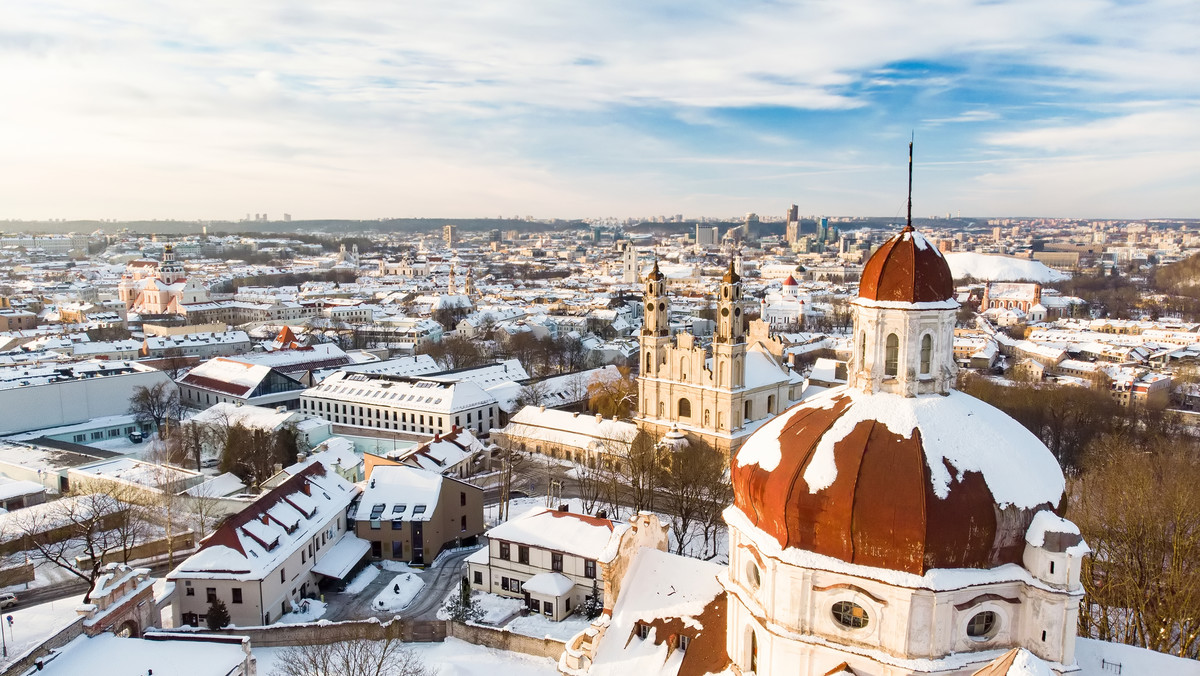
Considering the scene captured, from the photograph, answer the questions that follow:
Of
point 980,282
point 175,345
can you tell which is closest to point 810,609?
point 175,345

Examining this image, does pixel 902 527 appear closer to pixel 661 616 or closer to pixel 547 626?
pixel 661 616

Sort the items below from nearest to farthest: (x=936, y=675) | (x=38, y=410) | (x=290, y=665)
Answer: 1. (x=936, y=675)
2. (x=290, y=665)
3. (x=38, y=410)

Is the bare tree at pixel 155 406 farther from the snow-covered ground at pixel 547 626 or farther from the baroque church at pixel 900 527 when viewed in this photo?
the baroque church at pixel 900 527

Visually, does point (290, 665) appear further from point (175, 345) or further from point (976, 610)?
point (175, 345)

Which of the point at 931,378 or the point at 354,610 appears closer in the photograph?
the point at 931,378

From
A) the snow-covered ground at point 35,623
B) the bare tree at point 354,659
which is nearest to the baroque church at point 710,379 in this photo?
the bare tree at point 354,659

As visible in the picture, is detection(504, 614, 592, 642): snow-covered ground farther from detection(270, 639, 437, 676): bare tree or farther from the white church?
the white church

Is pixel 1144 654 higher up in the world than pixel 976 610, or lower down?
lower down
